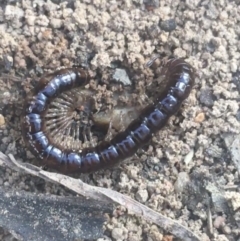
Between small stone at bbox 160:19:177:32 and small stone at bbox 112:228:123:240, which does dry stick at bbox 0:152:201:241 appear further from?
small stone at bbox 160:19:177:32

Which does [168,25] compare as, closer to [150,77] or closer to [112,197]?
[150,77]

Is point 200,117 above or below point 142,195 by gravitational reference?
above

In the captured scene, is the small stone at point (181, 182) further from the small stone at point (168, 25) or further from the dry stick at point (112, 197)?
the small stone at point (168, 25)

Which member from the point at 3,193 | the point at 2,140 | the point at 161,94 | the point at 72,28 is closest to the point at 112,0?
the point at 72,28

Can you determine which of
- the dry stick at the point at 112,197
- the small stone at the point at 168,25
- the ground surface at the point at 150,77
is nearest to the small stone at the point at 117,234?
the ground surface at the point at 150,77

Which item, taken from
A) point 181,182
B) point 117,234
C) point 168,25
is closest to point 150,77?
point 168,25
